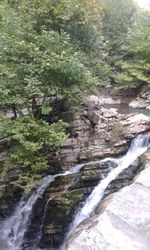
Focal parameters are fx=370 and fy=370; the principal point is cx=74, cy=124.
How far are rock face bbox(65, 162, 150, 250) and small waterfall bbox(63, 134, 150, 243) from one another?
1657mm

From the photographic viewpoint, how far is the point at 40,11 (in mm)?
13062

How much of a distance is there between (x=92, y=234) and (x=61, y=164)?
496cm

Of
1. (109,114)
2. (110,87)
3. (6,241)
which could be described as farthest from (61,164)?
(110,87)

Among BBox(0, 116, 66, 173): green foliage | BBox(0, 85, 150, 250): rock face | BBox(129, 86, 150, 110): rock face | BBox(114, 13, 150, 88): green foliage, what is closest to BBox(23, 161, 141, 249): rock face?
BBox(0, 85, 150, 250): rock face

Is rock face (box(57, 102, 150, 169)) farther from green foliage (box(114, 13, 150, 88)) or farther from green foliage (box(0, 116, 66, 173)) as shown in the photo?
green foliage (box(114, 13, 150, 88))

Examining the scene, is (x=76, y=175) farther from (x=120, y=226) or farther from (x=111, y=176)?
(x=120, y=226)

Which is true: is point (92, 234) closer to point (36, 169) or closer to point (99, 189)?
point (99, 189)

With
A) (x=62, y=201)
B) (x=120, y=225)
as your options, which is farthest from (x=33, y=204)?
(x=120, y=225)

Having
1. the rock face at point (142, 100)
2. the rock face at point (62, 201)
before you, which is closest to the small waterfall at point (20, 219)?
the rock face at point (62, 201)

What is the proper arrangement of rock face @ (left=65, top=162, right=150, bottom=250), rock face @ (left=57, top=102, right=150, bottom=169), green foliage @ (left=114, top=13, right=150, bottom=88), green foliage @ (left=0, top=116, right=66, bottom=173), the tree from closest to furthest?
rock face @ (left=65, top=162, right=150, bottom=250) → green foliage @ (left=0, top=116, right=66, bottom=173) → the tree → rock face @ (left=57, top=102, right=150, bottom=169) → green foliage @ (left=114, top=13, right=150, bottom=88)

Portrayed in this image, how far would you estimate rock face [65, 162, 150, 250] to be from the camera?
6.06m

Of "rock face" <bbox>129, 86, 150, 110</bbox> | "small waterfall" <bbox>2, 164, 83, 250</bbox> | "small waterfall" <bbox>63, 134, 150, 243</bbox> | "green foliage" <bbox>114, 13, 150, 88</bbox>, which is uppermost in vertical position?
"green foliage" <bbox>114, 13, 150, 88</bbox>

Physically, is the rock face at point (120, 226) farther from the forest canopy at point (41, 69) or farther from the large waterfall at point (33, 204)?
the forest canopy at point (41, 69)

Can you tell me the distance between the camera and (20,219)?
10.2 m
